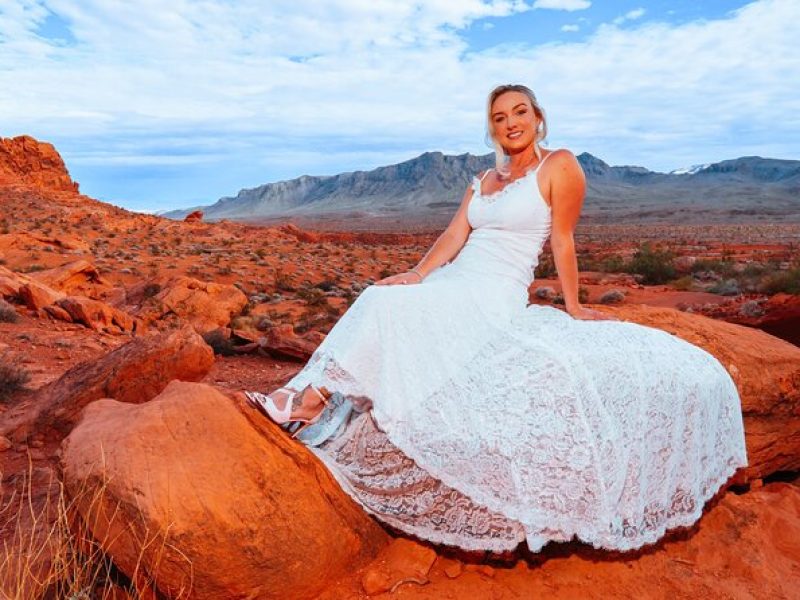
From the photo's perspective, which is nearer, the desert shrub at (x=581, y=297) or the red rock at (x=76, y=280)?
the red rock at (x=76, y=280)

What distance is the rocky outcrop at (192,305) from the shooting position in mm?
11820

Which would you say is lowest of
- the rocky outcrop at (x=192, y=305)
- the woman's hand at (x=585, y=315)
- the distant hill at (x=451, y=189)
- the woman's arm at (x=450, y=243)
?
the distant hill at (x=451, y=189)

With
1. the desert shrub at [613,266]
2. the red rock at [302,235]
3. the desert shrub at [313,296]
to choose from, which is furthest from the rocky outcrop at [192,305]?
the red rock at [302,235]

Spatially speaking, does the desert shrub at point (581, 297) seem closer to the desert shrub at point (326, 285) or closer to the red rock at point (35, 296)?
the desert shrub at point (326, 285)

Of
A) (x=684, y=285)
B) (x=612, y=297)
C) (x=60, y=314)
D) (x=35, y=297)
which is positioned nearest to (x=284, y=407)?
(x=60, y=314)

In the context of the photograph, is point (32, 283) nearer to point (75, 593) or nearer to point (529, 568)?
point (75, 593)

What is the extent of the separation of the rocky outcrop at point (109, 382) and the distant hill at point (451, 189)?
7646 centimetres

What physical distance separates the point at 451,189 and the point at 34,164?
83.3 metres

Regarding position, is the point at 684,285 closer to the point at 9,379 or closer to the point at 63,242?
the point at 9,379

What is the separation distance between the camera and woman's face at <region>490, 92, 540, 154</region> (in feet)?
13.1

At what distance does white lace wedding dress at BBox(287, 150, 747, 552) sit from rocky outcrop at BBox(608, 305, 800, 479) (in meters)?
0.83

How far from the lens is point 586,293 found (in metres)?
15.9

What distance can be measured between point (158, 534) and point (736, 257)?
26.1 m

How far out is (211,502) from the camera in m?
2.73
